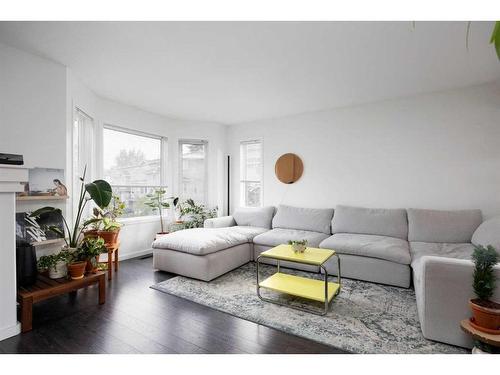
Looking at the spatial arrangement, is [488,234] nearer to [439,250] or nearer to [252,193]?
[439,250]

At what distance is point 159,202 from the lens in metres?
4.38

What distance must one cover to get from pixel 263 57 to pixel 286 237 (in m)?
2.31

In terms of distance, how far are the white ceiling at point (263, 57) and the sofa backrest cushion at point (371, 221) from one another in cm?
166

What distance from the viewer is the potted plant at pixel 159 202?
Answer: 431 centimetres

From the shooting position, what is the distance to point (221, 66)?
2705 mm

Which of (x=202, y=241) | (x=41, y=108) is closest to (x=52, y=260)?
(x=202, y=241)

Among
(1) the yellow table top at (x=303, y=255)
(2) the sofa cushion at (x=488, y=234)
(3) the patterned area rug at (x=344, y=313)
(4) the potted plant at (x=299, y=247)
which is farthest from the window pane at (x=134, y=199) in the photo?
(2) the sofa cushion at (x=488, y=234)

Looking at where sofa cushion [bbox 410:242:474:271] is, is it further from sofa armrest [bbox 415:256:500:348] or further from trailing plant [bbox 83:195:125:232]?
trailing plant [bbox 83:195:125:232]

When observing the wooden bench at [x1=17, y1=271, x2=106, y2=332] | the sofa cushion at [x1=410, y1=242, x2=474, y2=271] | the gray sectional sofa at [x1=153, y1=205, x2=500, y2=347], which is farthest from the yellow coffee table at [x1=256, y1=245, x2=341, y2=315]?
the wooden bench at [x1=17, y1=271, x2=106, y2=332]

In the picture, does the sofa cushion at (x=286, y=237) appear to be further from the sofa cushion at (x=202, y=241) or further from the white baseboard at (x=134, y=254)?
the white baseboard at (x=134, y=254)

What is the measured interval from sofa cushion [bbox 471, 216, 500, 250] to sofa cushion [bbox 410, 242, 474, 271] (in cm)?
12
